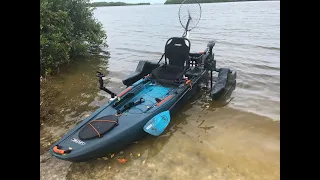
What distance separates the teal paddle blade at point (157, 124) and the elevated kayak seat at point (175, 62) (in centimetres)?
184

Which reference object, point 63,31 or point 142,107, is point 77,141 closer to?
point 142,107

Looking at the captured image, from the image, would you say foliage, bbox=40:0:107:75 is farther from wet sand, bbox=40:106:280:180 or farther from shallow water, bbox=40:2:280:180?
wet sand, bbox=40:106:280:180

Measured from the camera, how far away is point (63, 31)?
11.1 metres

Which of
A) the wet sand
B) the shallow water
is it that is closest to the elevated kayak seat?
the shallow water

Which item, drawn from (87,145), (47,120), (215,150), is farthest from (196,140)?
(47,120)

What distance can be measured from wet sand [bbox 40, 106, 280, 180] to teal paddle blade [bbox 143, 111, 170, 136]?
0.59 m

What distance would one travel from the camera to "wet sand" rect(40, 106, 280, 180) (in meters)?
5.07

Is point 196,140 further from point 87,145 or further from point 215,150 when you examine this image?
point 87,145
